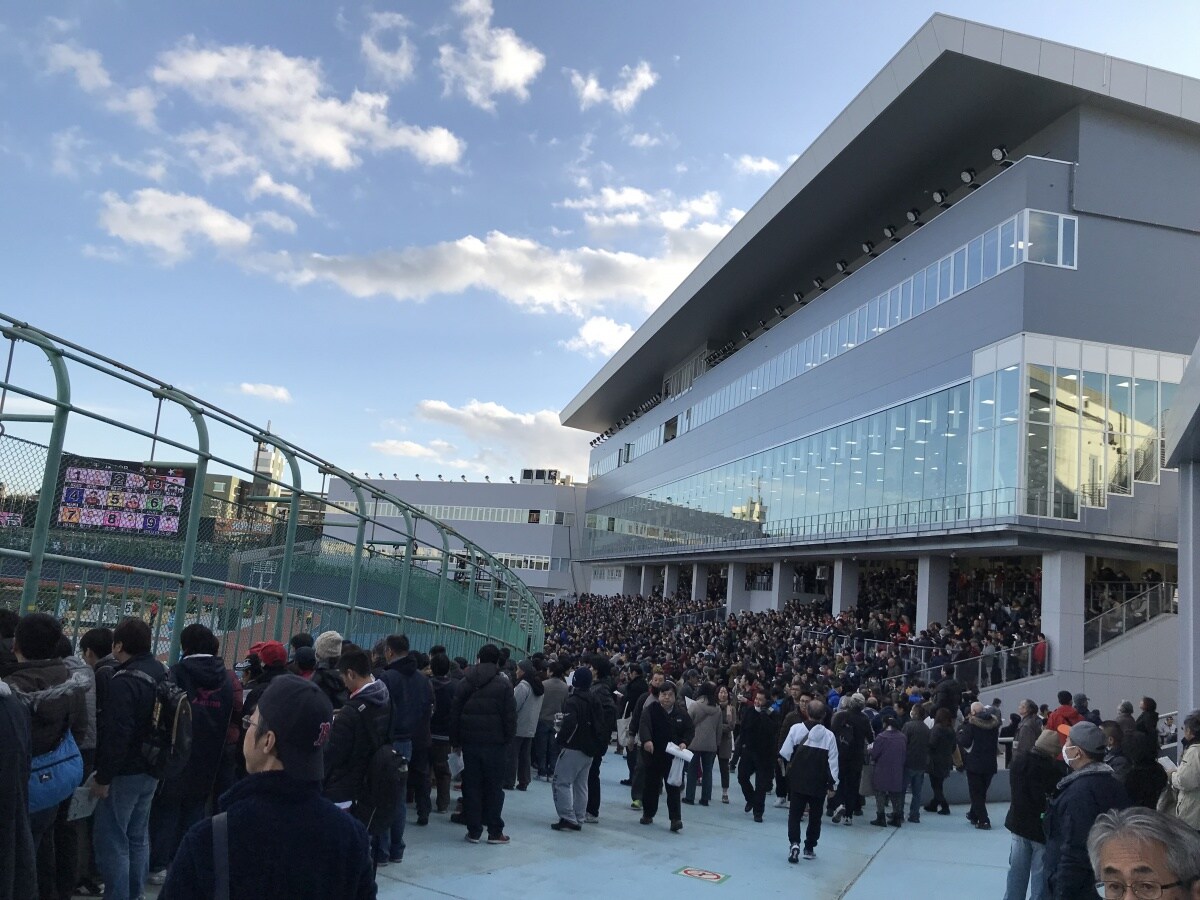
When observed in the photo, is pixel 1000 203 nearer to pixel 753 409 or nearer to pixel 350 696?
pixel 753 409

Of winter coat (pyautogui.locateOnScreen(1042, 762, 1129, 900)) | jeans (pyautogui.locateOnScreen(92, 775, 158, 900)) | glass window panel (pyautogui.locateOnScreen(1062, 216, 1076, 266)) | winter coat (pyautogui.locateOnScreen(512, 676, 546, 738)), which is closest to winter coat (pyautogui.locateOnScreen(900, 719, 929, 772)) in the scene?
winter coat (pyautogui.locateOnScreen(512, 676, 546, 738))

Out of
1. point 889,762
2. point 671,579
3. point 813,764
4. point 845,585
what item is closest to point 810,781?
point 813,764

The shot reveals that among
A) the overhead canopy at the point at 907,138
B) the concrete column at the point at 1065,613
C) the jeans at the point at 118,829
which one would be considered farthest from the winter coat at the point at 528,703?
the overhead canopy at the point at 907,138

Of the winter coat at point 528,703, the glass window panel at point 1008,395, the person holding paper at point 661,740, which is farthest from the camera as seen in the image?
the glass window panel at point 1008,395

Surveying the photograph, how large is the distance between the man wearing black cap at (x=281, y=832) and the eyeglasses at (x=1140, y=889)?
193 cm

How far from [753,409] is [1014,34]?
1936cm

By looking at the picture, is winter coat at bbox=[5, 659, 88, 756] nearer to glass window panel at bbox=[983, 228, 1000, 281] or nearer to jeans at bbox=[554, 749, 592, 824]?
jeans at bbox=[554, 749, 592, 824]

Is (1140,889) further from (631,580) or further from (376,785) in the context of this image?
(631,580)

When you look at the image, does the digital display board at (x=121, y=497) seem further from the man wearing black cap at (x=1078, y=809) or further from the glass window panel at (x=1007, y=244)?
the glass window panel at (x=1007, y=244)

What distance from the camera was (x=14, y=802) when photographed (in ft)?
10.2

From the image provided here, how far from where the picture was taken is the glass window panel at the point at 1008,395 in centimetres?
2411

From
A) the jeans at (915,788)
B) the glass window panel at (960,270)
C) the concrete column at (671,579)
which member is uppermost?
the glass window panel at (960,270)

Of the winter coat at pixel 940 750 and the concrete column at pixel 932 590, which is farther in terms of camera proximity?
the concrete column at pixel 932 590

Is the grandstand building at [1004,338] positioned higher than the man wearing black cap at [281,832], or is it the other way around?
the grandstand building at [1004,338]
